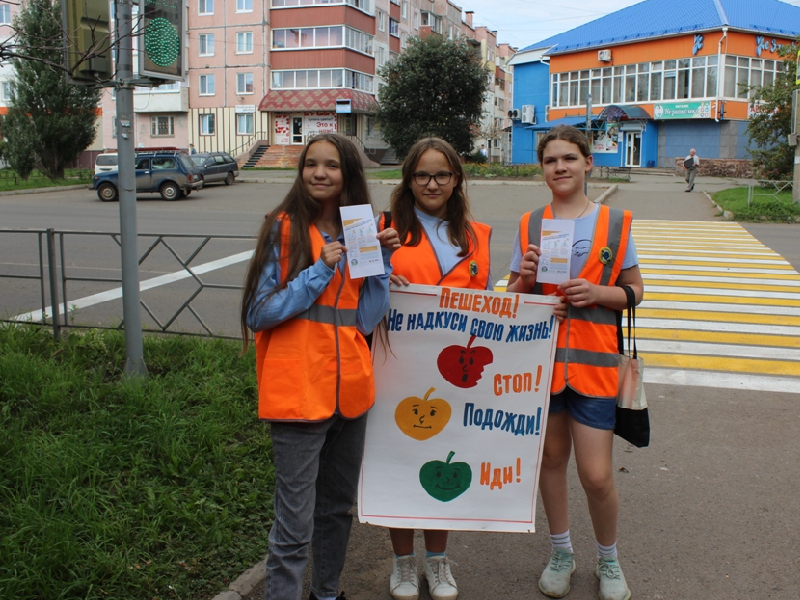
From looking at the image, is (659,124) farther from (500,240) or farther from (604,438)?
(604,438)

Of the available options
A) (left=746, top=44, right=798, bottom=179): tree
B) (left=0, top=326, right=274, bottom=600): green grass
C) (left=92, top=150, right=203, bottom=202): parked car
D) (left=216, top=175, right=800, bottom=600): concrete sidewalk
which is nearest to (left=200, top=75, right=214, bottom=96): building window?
(left=92, top=150, right=203, bottom=202): parked car

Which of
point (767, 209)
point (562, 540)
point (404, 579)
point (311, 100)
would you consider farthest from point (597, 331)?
point (311, 100)

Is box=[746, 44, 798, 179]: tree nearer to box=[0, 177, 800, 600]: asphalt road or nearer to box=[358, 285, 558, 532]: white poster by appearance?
box=[0, 177, 800, 600]: asphalt road

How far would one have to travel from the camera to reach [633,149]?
178 feet

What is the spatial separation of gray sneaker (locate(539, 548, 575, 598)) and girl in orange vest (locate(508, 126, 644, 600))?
3 centimetres

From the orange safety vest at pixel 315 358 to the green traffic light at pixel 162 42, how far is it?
Result: 308cm

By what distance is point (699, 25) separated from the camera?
4972 centimetres

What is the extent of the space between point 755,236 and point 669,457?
14306mm

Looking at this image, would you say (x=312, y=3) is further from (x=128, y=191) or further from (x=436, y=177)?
(x=436, y=177)

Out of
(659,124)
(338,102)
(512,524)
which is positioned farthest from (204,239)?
(659,124)

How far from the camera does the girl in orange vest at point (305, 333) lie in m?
2.82

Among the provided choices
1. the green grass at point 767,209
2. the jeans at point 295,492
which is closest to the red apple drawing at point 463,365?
the jeans at point 295,492

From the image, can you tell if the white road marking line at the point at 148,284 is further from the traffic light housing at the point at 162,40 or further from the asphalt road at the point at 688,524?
the asphalt road at the point at 688,524

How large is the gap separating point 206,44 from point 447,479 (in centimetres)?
5758
